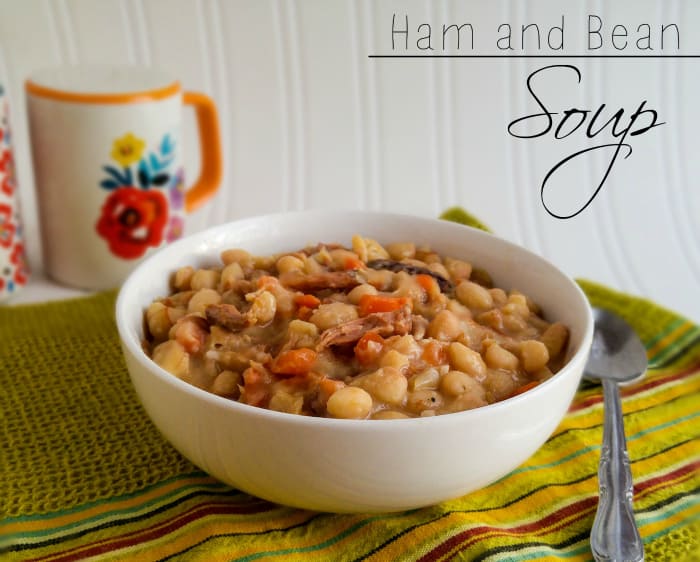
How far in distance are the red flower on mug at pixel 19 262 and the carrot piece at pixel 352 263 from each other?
1101 millimetres

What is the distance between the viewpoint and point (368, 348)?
1432 millimetres

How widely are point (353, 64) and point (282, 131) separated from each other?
1.10ft

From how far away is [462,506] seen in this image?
4.82ft

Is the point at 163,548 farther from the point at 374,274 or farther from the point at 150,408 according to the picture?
the point at 374,274

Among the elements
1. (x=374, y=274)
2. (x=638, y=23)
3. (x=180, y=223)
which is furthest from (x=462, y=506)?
(x=638, y=23)

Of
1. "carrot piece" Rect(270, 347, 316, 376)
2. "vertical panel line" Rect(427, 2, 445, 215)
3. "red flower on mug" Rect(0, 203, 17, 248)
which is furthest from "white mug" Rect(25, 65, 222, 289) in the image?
"carrot piece" Rect(270, 347, 316, 376)

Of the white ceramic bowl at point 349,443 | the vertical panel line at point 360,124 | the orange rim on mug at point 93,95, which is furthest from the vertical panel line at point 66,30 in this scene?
the white ceramic bowl at point 349,443

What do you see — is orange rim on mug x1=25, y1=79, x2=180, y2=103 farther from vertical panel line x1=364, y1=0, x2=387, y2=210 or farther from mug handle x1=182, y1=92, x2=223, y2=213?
vertical panel line x1=364, y1=0, x2=387, y2=210

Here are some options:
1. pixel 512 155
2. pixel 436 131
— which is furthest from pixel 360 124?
pixel 512 155

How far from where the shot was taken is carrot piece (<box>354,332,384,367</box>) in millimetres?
1432

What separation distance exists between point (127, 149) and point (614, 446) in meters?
1.46

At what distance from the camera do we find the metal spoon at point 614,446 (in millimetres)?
1351

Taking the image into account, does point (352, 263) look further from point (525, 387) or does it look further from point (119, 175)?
point (119, 175)

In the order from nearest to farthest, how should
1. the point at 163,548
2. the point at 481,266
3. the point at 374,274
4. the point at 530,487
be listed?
the point at 163,548
the point at 530,487
the point at 374,274
the point at 481,266
